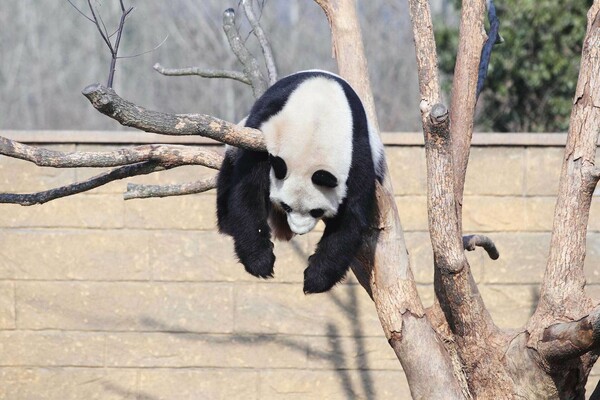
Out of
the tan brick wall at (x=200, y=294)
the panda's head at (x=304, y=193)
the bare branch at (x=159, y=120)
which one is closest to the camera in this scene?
the bare branch at (x=159, y=120)

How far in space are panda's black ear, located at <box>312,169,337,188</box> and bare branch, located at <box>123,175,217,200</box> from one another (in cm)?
54

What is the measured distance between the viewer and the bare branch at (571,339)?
2.29m

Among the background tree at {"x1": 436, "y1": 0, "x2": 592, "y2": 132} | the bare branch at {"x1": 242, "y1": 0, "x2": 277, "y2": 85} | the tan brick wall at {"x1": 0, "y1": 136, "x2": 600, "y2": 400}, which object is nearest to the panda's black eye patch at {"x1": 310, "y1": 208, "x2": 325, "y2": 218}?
→ the bare branch at {"x1": 242, "y1": 0, "x2": 277, "y2": 85}

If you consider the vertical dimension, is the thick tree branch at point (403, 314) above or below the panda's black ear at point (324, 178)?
below

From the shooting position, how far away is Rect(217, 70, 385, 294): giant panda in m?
2.72

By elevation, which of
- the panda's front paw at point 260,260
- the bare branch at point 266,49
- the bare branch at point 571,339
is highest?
the bare branch at point 266,49

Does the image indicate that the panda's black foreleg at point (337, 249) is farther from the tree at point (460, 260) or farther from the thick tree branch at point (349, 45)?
the thick tree branch at point (349, 45)

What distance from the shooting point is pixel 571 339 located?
2424 millimetres

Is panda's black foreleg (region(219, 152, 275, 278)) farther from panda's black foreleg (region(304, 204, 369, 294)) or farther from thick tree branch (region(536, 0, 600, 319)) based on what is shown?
thick tree branch (region(536, 0, 600, 319))

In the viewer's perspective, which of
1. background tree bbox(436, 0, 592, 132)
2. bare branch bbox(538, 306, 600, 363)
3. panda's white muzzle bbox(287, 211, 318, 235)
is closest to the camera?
bare branch bbox(538, 306, 600, 363)

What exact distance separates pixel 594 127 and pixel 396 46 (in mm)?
8823

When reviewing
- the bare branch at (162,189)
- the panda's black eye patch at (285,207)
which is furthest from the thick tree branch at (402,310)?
the bare branch at (162,189)

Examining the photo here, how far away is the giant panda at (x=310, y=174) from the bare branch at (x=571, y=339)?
0.66 m

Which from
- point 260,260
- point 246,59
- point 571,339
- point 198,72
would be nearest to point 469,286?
point 571,339
